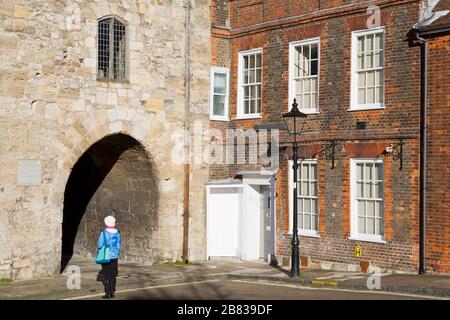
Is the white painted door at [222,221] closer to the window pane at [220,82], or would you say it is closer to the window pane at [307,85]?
the window pane at [220,82]

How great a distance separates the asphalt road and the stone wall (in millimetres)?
3128

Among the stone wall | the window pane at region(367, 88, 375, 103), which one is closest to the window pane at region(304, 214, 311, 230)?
the stone wall

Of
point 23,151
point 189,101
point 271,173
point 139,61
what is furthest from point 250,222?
point 23,151

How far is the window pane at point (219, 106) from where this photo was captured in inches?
919

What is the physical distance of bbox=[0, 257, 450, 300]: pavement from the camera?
55.8ft

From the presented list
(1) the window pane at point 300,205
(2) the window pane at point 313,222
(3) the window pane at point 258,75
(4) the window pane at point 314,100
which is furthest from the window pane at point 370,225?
(3) the window pane at point 258,75

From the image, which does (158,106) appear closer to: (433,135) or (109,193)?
(109,193)

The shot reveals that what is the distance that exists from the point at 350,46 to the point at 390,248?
492 centimetres

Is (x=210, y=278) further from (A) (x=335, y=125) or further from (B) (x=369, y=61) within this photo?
(B) (x=369, y=61)

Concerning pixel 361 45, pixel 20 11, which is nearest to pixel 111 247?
pixel 20 11

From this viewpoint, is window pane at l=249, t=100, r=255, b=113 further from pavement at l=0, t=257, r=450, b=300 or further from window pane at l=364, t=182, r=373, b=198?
window pane at l=364, t=182, r=373, b=198

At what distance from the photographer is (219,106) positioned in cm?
2342

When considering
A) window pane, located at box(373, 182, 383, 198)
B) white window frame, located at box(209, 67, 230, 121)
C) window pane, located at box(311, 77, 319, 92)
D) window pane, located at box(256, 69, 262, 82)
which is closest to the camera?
window pane, located at box(373, 182, 383, 198)

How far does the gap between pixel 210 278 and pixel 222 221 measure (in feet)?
11.8
